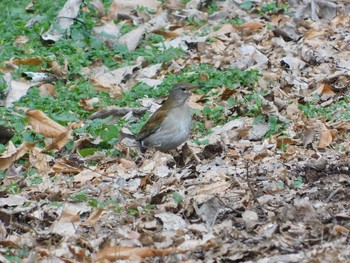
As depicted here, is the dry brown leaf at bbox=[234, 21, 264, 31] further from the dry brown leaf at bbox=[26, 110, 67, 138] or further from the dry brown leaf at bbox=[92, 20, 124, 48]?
the dry brown leaf at bbox=[26, 110, 67, 138]

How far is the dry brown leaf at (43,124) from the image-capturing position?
10430mm

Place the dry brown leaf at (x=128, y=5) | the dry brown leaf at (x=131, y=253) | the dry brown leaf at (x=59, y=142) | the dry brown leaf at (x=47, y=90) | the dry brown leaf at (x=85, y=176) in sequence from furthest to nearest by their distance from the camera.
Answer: the dry brown leaf at (x=128, y=5)
the dry brown leaf at (x=47, y=90)
the dry brown leaf at (x=59, y=142)
the dry brown leaf at (x=85, y=176)
the dry brown leaf at (x=131, y=253)

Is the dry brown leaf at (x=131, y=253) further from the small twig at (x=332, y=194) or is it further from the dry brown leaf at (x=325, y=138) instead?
the dry brown leaf at (x=325, y=138)

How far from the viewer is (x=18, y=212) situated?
7.71m

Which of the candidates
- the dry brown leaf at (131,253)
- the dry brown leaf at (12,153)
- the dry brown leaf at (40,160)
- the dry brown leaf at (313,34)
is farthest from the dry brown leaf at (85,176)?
the dry brown leaf at (313,34)

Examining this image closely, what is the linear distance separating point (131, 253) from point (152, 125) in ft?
13.3

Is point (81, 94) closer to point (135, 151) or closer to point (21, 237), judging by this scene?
point (135, 151)

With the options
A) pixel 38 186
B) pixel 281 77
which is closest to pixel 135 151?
pixel 38 186

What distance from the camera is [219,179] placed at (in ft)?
27.2

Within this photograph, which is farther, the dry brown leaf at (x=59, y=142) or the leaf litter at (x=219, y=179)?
the dry brown leaf at (x=59, y=142)

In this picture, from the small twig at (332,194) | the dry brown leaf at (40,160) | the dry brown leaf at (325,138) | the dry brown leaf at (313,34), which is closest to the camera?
the small twig at (332,194)

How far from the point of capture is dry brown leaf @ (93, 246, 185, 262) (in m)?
6.47

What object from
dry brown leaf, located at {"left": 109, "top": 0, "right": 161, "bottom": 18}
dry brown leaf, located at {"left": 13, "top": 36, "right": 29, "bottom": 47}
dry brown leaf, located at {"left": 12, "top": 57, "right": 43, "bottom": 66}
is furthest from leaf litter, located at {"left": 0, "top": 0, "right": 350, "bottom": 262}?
dry brown leaf, located at {"left": 109, "top": 0, "right": 161, "bottom": 18}

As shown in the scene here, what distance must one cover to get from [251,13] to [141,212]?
726cm
